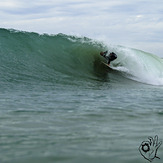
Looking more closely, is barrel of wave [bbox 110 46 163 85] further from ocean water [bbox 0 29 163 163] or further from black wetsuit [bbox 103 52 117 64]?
black wetsuit [bbox 103 52 117 64]

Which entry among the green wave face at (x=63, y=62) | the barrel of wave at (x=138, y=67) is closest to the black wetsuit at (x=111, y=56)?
the green wave face at (x=63, y=62)

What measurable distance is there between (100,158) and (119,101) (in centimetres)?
454

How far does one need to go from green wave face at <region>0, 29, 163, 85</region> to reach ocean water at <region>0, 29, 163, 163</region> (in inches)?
1.7

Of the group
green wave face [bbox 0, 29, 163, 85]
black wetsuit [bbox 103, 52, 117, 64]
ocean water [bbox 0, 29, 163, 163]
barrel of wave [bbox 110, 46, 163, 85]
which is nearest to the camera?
ocean water [bbox 0, 29, 163, 163]

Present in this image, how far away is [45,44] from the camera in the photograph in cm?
1847

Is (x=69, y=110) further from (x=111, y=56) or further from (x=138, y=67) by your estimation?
(x=138, y=67)

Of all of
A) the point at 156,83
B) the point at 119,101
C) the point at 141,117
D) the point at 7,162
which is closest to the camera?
the point at 7,162

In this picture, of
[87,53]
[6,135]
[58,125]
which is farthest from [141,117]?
[87,53]

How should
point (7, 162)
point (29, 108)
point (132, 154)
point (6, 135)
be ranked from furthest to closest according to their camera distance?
point (29, 108) < point (6, 135) < point (132, 154) < point (7, 162)

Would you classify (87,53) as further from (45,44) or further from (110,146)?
(110,146)

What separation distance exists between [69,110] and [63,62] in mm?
9061

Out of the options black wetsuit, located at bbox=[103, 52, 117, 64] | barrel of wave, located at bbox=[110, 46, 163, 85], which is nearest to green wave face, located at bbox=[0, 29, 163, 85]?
barrel of wave, located at bbox=[110, 46, 163, 85]

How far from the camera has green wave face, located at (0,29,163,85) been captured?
12.8 meters

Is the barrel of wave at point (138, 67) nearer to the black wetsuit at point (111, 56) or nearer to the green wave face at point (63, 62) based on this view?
the green wave face at point (63, 62)
